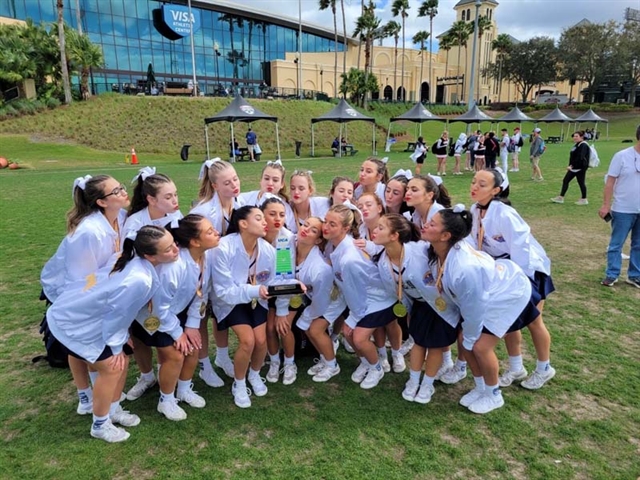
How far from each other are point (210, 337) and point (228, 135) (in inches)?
1185

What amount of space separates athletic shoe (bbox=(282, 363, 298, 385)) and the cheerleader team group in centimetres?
3

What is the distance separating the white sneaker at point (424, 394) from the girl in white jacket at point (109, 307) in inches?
83.4

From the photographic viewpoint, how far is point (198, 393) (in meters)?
3.58

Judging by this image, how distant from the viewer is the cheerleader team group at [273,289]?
9.26 feet

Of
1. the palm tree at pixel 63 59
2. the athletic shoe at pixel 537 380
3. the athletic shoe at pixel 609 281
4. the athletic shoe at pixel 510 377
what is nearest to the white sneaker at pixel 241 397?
the athletic shoe at pixel 510 377

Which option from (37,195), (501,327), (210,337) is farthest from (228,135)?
(501,327)

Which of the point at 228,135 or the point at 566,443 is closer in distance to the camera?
the point at 566,443

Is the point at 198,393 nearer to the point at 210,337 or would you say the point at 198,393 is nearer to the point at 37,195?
the point at 210,337

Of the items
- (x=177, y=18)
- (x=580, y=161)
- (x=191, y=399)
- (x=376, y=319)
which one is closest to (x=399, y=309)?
(x=376, y=319)

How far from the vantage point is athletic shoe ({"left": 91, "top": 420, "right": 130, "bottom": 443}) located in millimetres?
2936

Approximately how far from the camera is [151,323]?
2943mm

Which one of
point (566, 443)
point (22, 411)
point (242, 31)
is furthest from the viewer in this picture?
point (242, 31)

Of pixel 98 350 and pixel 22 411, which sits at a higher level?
pixel 98 350

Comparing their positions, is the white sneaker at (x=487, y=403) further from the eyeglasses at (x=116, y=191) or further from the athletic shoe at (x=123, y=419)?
the eyeglasses at (x=116, y=191)
